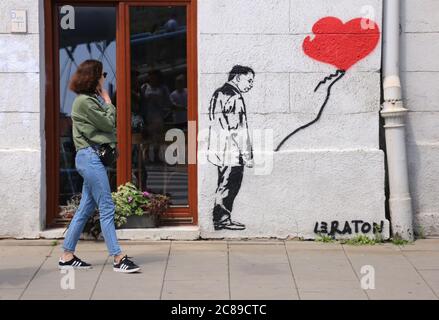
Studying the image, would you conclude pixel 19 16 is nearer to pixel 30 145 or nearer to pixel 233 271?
pixel 30 145

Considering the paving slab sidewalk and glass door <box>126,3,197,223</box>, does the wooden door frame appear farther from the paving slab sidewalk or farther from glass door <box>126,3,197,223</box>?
the paving slab sidewalk

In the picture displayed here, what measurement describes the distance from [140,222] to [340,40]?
Answer: 276cm

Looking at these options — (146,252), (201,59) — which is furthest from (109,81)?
(146,252)

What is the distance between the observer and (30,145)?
8031 millimetres

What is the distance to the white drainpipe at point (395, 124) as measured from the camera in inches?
314

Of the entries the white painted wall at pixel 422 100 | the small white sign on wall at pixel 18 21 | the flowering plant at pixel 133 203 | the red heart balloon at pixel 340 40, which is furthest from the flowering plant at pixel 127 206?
the white painted wall at pixel 422 100

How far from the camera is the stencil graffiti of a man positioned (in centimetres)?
805

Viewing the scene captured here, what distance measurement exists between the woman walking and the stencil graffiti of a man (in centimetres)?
143

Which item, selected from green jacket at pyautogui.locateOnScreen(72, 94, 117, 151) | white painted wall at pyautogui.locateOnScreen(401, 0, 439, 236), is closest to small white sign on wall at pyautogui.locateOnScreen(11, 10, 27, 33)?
green jacket at pyautogui.locateOnScreen(72, 94, 117, 151)

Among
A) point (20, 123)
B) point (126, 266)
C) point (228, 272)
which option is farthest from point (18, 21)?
point (228, 272)

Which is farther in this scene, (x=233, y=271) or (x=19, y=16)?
(x=19, y=16)

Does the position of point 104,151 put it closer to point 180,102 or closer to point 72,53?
point 180,102

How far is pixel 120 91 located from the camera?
8336mm
